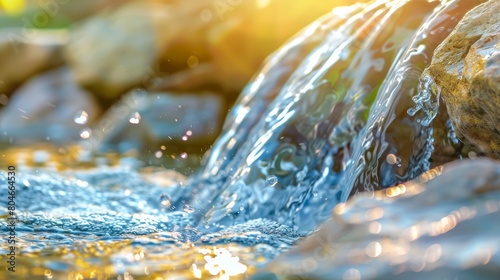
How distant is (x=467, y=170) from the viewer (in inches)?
63.7

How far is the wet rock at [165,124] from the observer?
22.9 ft

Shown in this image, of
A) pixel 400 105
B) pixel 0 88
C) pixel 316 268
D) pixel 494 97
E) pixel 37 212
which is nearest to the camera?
pixel 316 268

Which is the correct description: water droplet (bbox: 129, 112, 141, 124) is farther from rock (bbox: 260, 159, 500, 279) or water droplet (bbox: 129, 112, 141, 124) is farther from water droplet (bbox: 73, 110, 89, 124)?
rock (bbox: 260, 159, 500, 279)

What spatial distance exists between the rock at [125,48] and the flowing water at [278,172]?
5.18 meters

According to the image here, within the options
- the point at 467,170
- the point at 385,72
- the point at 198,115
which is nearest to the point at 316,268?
the point at 467,170

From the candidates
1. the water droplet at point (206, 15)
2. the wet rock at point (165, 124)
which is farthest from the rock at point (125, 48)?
the wet rock at point (165, 124)

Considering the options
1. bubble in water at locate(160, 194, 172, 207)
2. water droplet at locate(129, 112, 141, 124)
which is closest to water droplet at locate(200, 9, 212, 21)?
water droplet at locate(129, 112, 141, 124)

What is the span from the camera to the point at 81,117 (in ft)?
29.9

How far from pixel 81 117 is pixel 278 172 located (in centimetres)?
607

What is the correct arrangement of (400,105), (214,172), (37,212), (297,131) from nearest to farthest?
(400,105) < (37,212) < (297,131) < (214,172)

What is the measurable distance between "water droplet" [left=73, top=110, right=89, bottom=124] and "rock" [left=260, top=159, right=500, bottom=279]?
7.68 metres

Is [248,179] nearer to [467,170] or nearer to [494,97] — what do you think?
[494,97]

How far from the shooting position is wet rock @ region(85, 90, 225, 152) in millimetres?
6965

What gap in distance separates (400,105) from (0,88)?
8879mm
